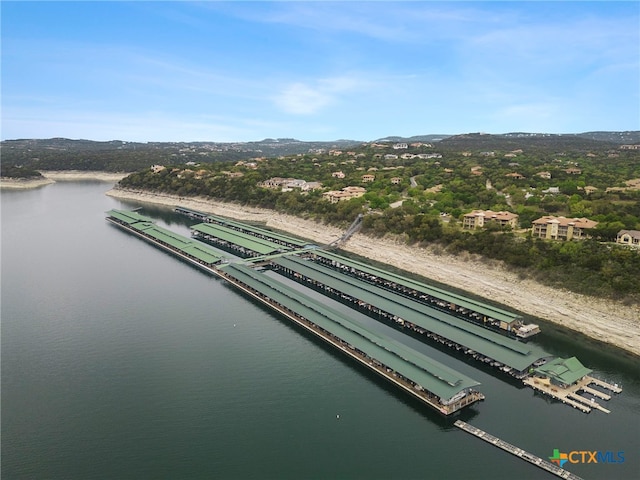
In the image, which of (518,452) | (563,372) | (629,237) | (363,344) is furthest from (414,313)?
(629,237)

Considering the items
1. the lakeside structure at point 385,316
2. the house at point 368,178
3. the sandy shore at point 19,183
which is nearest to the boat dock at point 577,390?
the lakeside structure at point 385,316

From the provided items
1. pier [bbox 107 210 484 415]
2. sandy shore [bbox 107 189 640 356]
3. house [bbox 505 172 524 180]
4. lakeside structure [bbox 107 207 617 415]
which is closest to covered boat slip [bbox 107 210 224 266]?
lakeside structure [bbox 107 207 617 415]

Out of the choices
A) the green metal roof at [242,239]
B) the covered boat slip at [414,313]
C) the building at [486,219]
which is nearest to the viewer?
the covered boat slip at [414,313]

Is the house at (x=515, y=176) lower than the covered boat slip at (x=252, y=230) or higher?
higher

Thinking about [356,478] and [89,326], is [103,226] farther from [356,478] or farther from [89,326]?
[356,478]

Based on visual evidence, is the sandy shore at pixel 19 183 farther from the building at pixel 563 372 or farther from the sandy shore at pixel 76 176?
the building at pixel 563 372

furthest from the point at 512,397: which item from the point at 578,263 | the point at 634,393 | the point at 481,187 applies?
the point at 481,187
